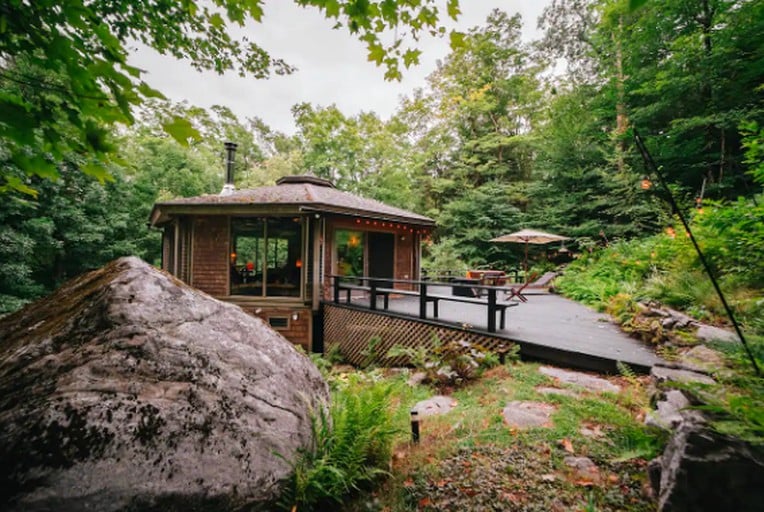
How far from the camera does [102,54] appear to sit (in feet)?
5.15

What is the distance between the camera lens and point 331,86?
27.0m

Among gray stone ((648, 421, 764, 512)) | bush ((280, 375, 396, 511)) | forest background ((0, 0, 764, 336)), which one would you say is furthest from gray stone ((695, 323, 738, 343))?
bush ((280, 375, 396, 511))

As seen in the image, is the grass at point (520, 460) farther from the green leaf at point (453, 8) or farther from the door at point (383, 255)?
the door at point (383, 255)

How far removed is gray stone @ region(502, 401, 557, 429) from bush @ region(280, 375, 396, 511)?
1.28 m

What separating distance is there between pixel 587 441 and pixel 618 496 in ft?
2.09

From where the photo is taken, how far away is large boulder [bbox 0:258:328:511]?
156 cm

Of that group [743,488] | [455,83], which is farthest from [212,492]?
[455,83]

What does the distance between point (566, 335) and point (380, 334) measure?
3.59m

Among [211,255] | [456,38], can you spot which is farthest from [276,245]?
[456,38]

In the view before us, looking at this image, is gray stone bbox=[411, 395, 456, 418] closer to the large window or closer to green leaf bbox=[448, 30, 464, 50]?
green leaf bbox=[448, 30, 464, 50]

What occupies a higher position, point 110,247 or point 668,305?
point 110,247

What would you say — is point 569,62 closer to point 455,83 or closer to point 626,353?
point 455,83

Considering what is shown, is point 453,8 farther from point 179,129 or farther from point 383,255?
point 383,255

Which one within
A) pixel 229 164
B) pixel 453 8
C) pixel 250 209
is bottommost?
pixel 250 209
